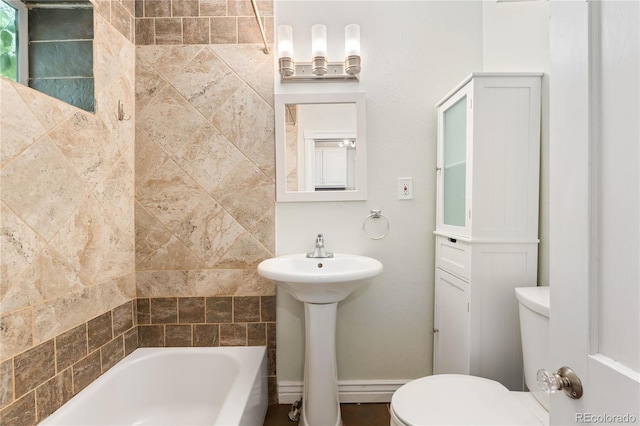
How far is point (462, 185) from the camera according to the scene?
1.49 m

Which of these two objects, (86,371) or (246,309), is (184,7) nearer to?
(246,309)

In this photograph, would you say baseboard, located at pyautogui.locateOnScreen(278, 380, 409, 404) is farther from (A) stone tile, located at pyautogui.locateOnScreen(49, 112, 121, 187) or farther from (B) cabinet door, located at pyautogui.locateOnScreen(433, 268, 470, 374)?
(A) stone tile, located at pyautogui.locateOnScreen(49, 112, 121, 187)

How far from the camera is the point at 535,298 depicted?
1177 mm

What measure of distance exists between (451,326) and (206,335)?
1332 millimetres

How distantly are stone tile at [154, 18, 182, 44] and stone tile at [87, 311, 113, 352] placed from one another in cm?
148

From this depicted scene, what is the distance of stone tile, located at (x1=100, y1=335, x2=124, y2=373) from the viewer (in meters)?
1.48

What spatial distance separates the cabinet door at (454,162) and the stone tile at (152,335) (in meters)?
1.68

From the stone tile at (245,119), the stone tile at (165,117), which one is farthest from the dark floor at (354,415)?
the stone tile at (165,117)

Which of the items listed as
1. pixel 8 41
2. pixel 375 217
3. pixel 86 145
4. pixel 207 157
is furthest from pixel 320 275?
pixel 8 41

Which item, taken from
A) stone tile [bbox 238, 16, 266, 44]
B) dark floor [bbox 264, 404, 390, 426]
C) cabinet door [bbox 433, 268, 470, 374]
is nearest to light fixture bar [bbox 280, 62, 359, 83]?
stone tile [bbox 238, 16, 266, 44]

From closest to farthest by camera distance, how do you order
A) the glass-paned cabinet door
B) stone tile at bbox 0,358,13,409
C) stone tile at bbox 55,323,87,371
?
1. stone tile at bbox 0,358,13,409
2. stone tile at bbox 55,323,87,371
3. the glass-paned cabinet door

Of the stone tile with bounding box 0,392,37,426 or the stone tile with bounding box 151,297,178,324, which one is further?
the stone tile with bounding box 151,297,178,324

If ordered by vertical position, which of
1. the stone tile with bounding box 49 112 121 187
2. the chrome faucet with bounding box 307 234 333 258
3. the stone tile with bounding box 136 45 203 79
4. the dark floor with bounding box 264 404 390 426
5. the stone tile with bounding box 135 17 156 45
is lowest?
the dark floor with bounding box 264 404 390 426

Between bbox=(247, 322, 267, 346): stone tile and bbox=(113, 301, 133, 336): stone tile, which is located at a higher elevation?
bbox=(113, 301, 133, 336): stone tile
